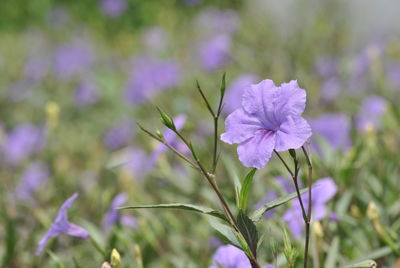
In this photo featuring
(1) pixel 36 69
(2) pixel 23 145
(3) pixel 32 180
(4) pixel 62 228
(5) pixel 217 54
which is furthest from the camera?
(1) pixel 36 69

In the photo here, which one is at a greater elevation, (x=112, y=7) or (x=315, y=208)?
(x=315, y=208)

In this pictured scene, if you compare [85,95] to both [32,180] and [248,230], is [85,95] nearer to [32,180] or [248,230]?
[32,180]

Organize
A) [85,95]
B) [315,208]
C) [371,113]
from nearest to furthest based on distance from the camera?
1. [315,208]
2. [371,113]
3. [85,95]

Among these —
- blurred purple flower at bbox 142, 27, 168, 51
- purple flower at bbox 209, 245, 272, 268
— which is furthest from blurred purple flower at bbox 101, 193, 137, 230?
blurred purple flower at bbox 142, 27, 168, 51

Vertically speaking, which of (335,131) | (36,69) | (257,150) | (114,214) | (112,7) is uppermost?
(257,150)

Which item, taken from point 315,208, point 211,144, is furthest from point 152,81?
point 315,208

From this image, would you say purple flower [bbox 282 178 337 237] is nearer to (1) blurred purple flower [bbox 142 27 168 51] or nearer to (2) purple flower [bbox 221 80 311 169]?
(2) purple flower [bbox 221 80 311 169]

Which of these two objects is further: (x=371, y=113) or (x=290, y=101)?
(x=371, y=113)

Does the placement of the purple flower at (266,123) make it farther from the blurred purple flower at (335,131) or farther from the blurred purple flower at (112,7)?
the blurred purple flower at (112,7)

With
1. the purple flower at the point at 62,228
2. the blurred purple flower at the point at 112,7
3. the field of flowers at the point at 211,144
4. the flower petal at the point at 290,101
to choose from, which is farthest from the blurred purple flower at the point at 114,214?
the blurred purple flower at the point at 112,7
